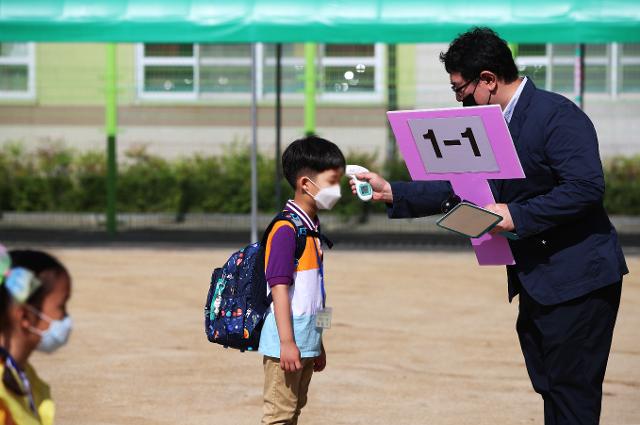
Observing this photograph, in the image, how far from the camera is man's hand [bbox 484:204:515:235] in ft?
14.8

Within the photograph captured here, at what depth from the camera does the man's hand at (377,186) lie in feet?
16.0

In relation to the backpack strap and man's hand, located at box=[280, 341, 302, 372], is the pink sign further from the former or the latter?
man's hand, located at box=[280, 341, 302, 372]

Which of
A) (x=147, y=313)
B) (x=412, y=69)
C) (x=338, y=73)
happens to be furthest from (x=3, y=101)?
(x=147, y=313)

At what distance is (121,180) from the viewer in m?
17.6

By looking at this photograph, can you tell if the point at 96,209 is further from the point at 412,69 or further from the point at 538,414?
the point at 538,414

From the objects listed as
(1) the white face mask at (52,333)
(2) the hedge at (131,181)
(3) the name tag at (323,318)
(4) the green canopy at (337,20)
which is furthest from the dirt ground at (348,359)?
(2) the hedge at (131,181)

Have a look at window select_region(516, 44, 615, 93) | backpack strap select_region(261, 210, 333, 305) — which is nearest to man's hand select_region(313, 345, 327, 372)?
backpack strap select_region(261, 210, 333, 305)

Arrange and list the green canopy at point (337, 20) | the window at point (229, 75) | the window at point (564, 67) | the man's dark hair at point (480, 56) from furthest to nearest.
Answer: the window at point (229, 75) → the window at point (564, 67) → the green canopy at point (337, 20) → the man's dark hair at point (480, 56)

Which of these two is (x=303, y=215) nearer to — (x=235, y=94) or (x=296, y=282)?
(x=296, y=282)

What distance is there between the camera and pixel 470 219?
453 centimetres

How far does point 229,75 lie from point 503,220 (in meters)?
12.9

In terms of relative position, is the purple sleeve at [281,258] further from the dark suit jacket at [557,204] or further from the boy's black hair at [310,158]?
the dark suit jacket at [557,204]

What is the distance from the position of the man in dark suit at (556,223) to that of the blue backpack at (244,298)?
84cm

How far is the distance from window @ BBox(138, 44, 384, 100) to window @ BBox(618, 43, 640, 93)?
307cm
